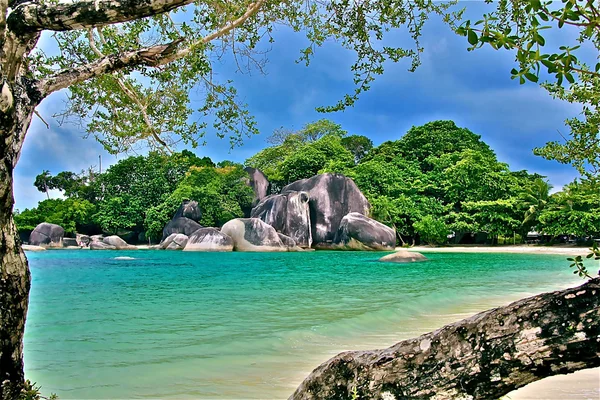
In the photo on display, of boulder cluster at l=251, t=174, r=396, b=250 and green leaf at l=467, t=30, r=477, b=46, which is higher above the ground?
boulder cluster at l=251, t=174, r=396, b=250

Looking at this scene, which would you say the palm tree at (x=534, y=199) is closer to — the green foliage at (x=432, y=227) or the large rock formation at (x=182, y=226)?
the green foliage at (x=432, y=227)

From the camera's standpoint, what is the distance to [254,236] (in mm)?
28828

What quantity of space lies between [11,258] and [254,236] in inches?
1056

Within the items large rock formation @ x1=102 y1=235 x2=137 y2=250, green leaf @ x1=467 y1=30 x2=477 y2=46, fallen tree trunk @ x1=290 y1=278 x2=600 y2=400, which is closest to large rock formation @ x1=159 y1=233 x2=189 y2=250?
large rock formation @ x1=102 y1=235 x2=137 y2=250

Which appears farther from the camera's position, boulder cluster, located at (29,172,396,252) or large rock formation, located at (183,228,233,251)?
large rock formation, located at (183,228,233,251)

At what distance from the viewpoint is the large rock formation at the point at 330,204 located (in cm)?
Answer: 3084

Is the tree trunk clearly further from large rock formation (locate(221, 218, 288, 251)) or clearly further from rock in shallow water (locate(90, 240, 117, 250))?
rock in shallow water (locate(90, 240, 117, 250))

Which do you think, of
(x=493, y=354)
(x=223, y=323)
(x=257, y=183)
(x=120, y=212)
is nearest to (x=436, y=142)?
(x=257, y=183)

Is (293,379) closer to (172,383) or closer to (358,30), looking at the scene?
(172,383)

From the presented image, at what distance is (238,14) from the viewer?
11.4 ft

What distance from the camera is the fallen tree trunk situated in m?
1.33

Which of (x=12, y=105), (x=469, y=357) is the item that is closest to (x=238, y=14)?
(x=12, y=105)

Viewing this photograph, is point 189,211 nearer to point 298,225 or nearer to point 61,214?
point 298,225

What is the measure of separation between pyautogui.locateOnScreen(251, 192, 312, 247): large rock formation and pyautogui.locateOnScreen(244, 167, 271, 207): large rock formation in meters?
5.21
